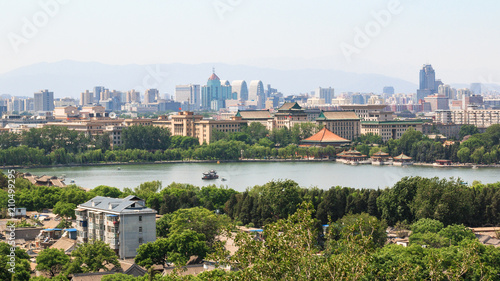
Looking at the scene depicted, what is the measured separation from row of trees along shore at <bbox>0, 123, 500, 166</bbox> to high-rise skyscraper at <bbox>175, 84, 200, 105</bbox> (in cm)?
6479

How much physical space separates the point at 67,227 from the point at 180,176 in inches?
526

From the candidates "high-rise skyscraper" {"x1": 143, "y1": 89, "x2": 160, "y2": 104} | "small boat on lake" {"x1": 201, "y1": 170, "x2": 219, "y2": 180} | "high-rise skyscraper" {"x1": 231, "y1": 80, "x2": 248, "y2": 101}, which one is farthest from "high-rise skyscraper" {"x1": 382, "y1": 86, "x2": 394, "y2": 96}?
"small boat on lake" {"x1": 201, "y1": 170, "x2": 219, "y2": 180}

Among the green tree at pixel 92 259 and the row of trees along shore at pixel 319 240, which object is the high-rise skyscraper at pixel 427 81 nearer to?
the row of trees along shore at pixel 319 240

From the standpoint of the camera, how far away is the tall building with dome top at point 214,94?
343ft

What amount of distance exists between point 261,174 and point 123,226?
1646 centimetres

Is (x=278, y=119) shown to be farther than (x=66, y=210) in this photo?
Yes

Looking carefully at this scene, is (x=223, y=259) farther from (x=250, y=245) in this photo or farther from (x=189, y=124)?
(x=189, y=124)

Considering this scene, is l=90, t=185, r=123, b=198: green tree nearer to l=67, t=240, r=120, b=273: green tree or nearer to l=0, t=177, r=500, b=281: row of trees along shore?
l=0, t=177, r=500, b=281: row of trees along shore

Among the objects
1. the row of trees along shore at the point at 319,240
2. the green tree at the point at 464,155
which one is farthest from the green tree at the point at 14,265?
the green tree at the point at 464,155

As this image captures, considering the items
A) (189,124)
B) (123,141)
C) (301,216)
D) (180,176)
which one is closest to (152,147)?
(123,141)

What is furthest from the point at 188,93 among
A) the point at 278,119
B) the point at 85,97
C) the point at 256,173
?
the point at 256,173

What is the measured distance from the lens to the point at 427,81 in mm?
105125

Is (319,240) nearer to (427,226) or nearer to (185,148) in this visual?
(427,226)

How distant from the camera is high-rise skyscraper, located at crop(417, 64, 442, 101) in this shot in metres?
103
